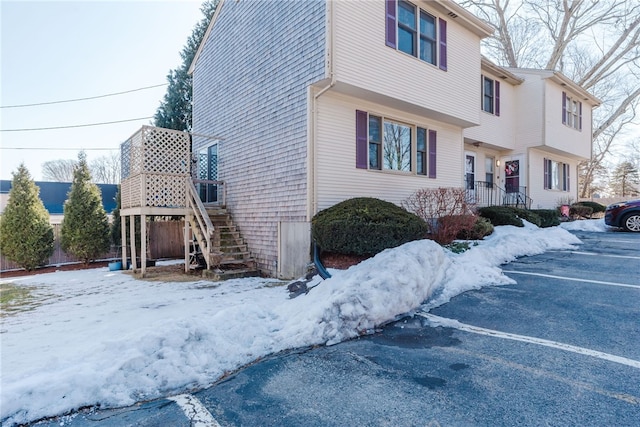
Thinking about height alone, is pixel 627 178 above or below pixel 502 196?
above

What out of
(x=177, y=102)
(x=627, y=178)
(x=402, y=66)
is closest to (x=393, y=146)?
(x=402, y=66)

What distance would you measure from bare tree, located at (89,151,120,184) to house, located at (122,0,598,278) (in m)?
37.8

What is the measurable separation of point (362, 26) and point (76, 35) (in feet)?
35.0

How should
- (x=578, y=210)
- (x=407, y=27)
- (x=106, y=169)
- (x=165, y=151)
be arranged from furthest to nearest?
(x=106, y=169) < (x=578, y=210) < (x=165, y=151) < (x=407, y=27)

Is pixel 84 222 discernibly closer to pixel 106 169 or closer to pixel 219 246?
pixel 219 246

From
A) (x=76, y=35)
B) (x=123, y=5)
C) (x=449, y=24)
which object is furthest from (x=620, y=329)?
(x=76, y=35)

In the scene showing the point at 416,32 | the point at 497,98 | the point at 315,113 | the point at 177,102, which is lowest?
the point at 315,113

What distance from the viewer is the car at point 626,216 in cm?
1165

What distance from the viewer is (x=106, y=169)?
44500mm

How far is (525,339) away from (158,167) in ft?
28.8

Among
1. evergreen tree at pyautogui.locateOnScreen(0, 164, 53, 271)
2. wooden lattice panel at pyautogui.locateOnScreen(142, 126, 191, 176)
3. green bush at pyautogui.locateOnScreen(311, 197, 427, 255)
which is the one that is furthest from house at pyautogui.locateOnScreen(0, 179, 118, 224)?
green bush at pyautogui.locateOnScreen(311, 197, 427, 255)

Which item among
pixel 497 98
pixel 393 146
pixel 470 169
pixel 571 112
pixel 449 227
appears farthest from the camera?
pixel 571 112

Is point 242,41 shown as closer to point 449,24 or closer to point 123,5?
point 123,5

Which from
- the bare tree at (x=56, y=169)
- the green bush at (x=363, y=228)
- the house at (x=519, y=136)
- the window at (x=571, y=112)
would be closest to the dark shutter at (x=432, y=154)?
the house at (x=519, y=136)
